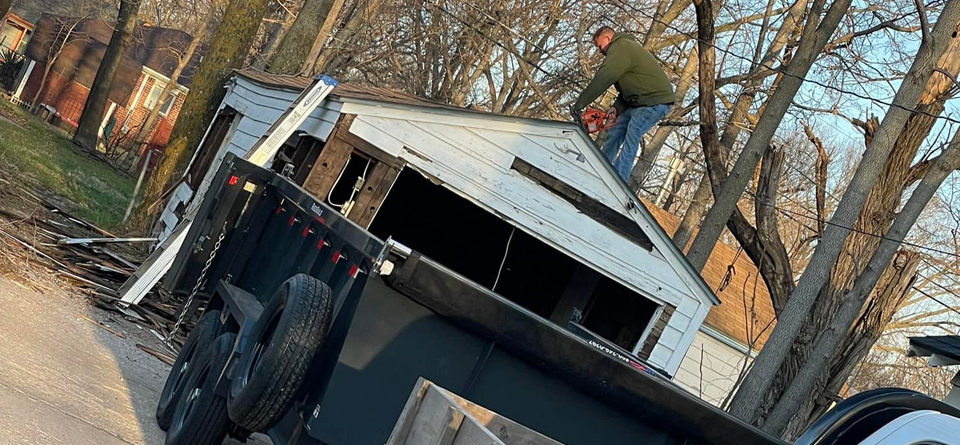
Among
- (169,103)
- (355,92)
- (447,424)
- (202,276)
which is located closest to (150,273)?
(202,276)

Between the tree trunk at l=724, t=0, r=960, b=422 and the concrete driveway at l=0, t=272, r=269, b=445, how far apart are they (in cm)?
707

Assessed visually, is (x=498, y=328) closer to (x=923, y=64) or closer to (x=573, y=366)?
(x=573, y=366)

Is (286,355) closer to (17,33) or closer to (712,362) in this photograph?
(712,362)

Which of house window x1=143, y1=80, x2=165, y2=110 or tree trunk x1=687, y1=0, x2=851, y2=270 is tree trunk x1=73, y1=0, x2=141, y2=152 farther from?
tree trunk x1=687, y1=0, x2=851, y2=270

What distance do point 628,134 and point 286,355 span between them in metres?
7.95

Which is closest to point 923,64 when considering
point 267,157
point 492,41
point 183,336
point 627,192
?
point 627,192

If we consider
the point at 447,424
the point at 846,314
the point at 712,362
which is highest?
the point at 846,314

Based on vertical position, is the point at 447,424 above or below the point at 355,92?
below

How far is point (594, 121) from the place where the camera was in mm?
12992

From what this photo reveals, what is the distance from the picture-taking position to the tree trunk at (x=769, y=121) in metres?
15.7

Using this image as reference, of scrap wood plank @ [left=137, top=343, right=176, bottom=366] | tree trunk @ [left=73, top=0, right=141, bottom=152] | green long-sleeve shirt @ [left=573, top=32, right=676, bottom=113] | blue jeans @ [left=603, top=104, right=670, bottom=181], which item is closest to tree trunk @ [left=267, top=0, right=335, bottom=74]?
blue jeans @ [left=603, top=104, right=670, bottom=181]

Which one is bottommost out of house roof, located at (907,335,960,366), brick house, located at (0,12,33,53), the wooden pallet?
brick house, located at (0,12,33,53)

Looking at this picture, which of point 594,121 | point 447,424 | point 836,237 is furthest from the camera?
point 836,237

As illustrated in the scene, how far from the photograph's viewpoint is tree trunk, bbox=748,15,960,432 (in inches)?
560
